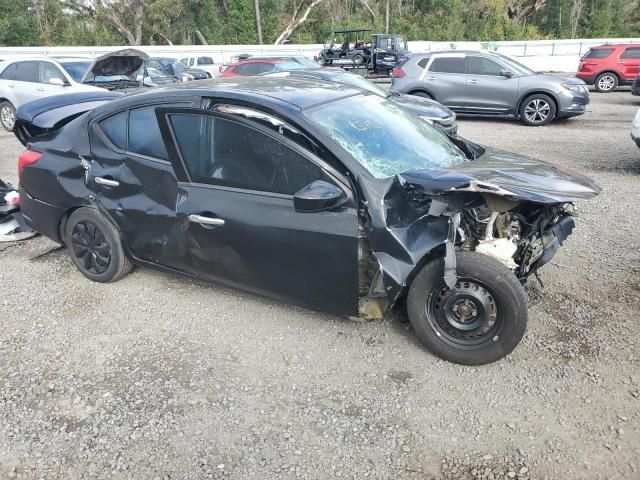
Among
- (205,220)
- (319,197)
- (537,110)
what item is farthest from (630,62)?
(205,220)

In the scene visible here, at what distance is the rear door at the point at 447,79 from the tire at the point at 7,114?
9.40m

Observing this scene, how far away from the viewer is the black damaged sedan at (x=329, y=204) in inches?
117

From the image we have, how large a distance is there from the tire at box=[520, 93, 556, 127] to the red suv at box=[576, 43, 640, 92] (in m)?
7.20

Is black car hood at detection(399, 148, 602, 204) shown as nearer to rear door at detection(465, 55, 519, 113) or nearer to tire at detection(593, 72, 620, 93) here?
rear door at detection(465, 55, 519, 113)

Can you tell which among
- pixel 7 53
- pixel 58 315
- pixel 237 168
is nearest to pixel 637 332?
pixel 237 168

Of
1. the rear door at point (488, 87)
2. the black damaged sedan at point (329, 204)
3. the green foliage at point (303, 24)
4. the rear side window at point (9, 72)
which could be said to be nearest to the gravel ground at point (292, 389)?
the black damaged sedan at point (329, 204)

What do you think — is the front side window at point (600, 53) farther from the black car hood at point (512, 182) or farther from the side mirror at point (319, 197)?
the side mirror at point (319, 197)

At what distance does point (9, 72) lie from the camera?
11.6 m

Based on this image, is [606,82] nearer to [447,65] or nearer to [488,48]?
[447,65]

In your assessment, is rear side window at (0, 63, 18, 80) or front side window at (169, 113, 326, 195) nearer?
front side window at (169, 113, 326, 195)

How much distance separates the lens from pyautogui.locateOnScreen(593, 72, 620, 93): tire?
16.6 metres

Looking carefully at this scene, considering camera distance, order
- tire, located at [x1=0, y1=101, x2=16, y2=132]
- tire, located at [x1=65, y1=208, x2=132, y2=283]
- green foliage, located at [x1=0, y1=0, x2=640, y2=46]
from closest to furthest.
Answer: tire, located at [x1=65, y1=208, x2=132, y2=283] < tire, located at [x1=0, y1=101, x2=16, y2=132] < green foliage, located at [x1=0, y1=0, x2=640, y2=46]

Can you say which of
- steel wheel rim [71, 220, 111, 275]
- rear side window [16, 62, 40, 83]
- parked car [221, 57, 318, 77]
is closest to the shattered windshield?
steel wheel rim [71, 220, 111, 275]

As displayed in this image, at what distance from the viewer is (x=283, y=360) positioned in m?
3.26
